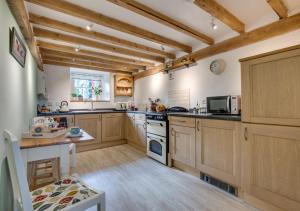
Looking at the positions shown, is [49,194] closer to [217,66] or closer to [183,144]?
[183,144]

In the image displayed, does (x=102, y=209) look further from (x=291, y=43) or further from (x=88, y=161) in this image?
(x=291, y=43)

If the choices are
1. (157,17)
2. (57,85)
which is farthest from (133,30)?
(57,85)

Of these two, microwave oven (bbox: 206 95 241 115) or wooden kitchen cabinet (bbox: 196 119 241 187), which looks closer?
wooden kitchen cabinet (bbox: 196 119 241 187)

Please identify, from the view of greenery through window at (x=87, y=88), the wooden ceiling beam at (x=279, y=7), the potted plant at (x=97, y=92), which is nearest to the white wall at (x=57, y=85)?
the view of greenery through window at (x=87, y=88)

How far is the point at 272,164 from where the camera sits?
161cm

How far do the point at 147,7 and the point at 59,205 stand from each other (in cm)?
210

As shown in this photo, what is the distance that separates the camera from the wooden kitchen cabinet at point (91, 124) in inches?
156

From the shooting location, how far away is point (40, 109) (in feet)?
12.6

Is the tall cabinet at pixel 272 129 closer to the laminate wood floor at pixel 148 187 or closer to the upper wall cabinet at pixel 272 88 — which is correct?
the upper wall cabinet at pixel 272 88

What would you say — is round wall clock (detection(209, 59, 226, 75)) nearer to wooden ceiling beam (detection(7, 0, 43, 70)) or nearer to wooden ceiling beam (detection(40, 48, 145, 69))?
wooden ceiling beam (detection(40, 48, 145, 69))

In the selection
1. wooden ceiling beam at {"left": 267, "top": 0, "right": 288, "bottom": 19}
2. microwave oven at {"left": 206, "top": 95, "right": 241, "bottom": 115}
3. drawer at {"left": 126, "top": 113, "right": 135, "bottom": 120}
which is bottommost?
drawer at {"left": 126, "top": 113, "right": 135, "bottom": 120}

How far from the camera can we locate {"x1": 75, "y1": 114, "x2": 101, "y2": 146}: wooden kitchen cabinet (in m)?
3.96

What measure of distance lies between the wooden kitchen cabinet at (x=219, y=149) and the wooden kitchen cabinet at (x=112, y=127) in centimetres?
263

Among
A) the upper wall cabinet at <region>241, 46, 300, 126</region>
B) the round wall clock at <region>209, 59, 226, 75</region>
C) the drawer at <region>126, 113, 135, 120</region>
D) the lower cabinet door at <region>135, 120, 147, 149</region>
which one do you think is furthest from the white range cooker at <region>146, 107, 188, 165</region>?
the upper wall cabinet at <region>241, 46, 300, 126</region>
